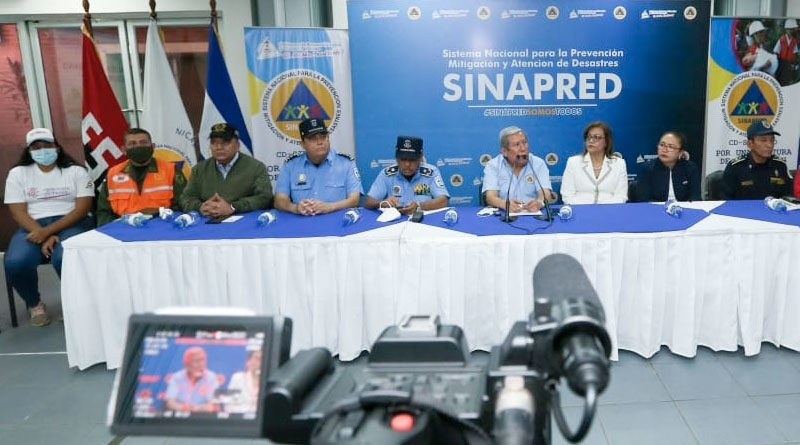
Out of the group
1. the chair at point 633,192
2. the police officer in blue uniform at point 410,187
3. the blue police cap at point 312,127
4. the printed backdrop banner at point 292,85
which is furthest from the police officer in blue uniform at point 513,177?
the printed backdrop banner at point 292,85

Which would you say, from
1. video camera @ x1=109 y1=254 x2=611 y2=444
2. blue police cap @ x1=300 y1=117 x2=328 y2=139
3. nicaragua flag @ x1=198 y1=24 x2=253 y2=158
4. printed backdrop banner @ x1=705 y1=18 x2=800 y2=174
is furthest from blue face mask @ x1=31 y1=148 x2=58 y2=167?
printed backdrop banner @ x1=705 y1=18 x2=800 y2=174

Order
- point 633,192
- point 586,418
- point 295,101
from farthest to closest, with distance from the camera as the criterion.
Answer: point 295,101
point 633,192
point 586,418

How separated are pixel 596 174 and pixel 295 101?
230cm

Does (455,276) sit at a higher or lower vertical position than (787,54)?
lower

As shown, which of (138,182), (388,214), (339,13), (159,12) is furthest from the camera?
(339,13)

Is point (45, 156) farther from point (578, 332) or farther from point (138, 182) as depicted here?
point (578, 332)

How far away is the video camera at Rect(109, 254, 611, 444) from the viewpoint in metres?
0.55

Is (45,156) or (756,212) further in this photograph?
(45,156)

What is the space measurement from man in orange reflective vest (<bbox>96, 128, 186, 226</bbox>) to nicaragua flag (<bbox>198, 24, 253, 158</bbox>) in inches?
37.0

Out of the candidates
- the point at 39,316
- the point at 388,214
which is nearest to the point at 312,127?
the point at 388,214

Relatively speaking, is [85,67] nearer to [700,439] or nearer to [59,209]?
[59,209]

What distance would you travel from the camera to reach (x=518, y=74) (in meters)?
4.32

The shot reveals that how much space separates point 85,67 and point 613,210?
385 cm

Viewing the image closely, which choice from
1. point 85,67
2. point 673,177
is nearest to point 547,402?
point 673,177
